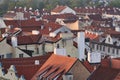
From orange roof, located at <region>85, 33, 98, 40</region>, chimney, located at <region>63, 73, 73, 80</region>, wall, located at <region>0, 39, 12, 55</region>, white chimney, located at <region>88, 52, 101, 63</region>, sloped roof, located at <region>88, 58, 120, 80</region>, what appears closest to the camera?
sloped roof, located at <region>88, 58, 120, 80</region>

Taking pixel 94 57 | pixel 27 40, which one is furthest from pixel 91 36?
pixel 94 57

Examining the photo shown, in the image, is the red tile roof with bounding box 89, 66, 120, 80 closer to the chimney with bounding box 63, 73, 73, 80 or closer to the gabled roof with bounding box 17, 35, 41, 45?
the chimney with bounding box 63, 73, 73, 80

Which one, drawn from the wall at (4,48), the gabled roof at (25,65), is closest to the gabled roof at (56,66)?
the gabled roof at (25,65)

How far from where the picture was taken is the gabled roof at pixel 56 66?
3387 cm

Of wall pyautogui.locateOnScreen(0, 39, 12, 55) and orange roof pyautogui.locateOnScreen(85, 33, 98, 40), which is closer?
wall pyautogui.locateOnScreen(0, 39, 12, 55)

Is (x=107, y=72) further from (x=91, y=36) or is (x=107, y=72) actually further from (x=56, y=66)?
(x=91, y=36)

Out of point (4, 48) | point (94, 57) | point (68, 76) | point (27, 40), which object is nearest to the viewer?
point (68, 76)

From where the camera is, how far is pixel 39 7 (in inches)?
6565

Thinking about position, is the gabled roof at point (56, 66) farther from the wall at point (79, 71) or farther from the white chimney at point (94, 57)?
the white chimney at point (94, 57)

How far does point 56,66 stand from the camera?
116ft

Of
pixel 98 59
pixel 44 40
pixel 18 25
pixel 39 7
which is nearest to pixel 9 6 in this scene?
pixel 39 7

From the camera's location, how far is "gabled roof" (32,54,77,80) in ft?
111

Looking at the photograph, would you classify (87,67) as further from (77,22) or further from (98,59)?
(77,22)

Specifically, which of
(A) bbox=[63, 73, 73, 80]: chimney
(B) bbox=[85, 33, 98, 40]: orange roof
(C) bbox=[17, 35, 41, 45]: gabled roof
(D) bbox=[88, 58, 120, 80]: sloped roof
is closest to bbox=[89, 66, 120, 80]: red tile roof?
(D) bbox=[88, 58, 120, 80]: sloped roof
